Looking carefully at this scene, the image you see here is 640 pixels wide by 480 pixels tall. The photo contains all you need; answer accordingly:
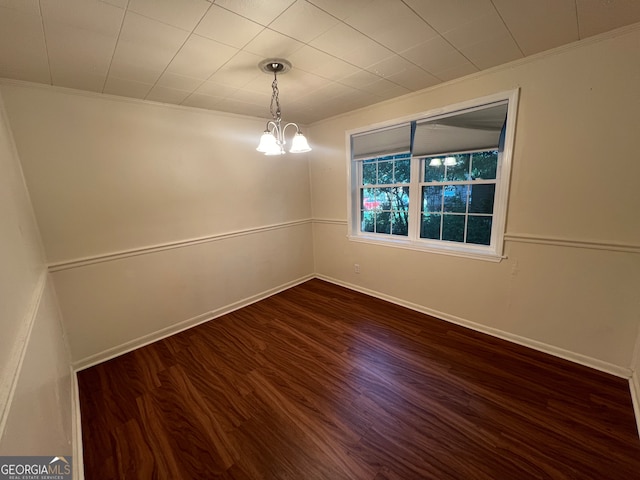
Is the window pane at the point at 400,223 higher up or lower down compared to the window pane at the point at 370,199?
lower down

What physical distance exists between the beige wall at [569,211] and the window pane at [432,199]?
0.61 m

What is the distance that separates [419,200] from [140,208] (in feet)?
9.62

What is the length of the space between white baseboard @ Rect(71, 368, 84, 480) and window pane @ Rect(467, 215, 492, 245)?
133 inches

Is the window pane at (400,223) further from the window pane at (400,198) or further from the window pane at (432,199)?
the window pane at (432,199)

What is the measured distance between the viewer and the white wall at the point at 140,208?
2029mm

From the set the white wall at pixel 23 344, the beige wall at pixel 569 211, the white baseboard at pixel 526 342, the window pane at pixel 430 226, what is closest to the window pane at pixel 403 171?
the window pane at pixel 430 226

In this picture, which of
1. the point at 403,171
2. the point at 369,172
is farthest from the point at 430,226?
the point at 369,172

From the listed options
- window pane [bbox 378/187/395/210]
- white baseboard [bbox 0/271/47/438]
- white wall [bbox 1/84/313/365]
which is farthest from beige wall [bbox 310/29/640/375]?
white baseboard [bbox 0/271/47/438]

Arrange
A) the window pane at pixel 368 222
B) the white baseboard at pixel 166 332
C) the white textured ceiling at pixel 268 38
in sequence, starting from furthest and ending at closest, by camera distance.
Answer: the window pane at pixel 368 222 < the white baseboard at pixel 166 332 < the white textured ceiling at pixel 268 38

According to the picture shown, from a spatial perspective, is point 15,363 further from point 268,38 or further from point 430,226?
point 430,226

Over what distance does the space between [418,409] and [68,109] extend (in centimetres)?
349

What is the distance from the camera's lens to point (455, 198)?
8.82 ft

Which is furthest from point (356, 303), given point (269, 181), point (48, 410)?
point (48, 410)

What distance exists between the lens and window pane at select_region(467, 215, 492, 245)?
2.53 m
